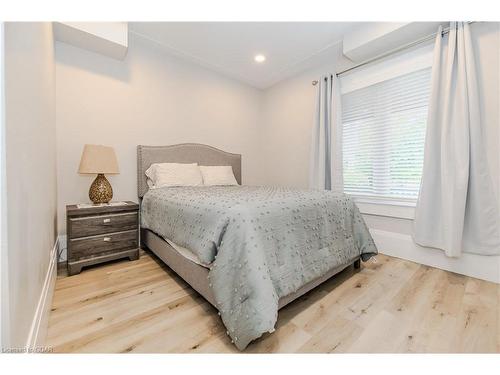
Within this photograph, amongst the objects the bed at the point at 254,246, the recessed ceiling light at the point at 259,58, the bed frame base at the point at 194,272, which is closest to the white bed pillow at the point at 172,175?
the bed at the point at 254,246

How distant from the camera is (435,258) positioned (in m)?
2.13

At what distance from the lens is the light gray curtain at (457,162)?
1.83 metres

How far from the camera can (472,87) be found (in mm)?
1835

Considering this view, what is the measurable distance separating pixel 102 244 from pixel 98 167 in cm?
71

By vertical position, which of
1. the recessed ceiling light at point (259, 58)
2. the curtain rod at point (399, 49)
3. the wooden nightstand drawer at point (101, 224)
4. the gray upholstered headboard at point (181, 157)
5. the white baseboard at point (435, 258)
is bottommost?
the white baseboard at point (435, 258)

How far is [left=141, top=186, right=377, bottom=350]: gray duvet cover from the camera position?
1.11 meters

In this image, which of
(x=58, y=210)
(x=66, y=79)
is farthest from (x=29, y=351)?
(x=66, y=79)

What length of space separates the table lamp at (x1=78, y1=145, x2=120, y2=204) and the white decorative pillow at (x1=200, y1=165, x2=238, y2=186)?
1.03 meters

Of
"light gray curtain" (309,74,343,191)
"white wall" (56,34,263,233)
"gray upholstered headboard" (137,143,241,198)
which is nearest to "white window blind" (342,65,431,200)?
"light gray curtain" (309,74,343,191)

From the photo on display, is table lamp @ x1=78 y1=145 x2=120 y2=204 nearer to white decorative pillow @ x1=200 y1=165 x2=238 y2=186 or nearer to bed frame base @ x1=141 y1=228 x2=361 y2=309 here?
bed frame base @ x1=141 y1=228 x2=361 y2=309

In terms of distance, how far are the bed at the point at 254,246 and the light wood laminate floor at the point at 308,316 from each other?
13 centimetres

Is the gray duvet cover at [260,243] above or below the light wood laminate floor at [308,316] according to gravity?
above

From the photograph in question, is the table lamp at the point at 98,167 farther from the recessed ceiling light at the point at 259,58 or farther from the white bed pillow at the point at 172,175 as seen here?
the recessed ceiling light at the point at 259,58
